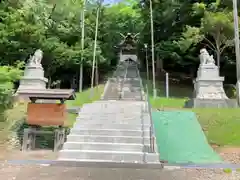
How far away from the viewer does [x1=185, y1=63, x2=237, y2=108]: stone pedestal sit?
15109mm

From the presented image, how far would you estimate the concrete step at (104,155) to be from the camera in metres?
8.19

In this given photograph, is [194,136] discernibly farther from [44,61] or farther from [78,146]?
[44,61]

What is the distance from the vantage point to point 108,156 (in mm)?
8281

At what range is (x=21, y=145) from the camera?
985 centimetres

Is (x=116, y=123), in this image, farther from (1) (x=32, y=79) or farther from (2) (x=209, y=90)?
(1) (x=32, y=79)

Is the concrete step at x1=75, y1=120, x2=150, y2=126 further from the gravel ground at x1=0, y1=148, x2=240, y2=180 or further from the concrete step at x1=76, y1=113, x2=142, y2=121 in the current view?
the gravel ground at x1=0, y1=148, x2=240, y2=180

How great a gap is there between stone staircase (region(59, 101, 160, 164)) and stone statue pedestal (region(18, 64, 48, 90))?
17.2ft

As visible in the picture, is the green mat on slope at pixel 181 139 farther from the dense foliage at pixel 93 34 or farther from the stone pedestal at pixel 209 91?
the dense foliage at pixel 93 34

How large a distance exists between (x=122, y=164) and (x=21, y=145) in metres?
3.91

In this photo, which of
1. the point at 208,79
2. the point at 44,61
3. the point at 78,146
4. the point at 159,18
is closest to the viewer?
the point at 78,146

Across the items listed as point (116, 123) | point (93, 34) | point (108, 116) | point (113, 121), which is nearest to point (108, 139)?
point (116, 123)

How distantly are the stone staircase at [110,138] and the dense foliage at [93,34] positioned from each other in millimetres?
9117

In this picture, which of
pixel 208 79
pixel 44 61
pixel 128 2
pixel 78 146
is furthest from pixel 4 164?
pixel 128 2

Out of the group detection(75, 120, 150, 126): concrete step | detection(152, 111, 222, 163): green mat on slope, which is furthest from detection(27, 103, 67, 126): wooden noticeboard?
detection(152, 111, 222, 163): green mat on slope
